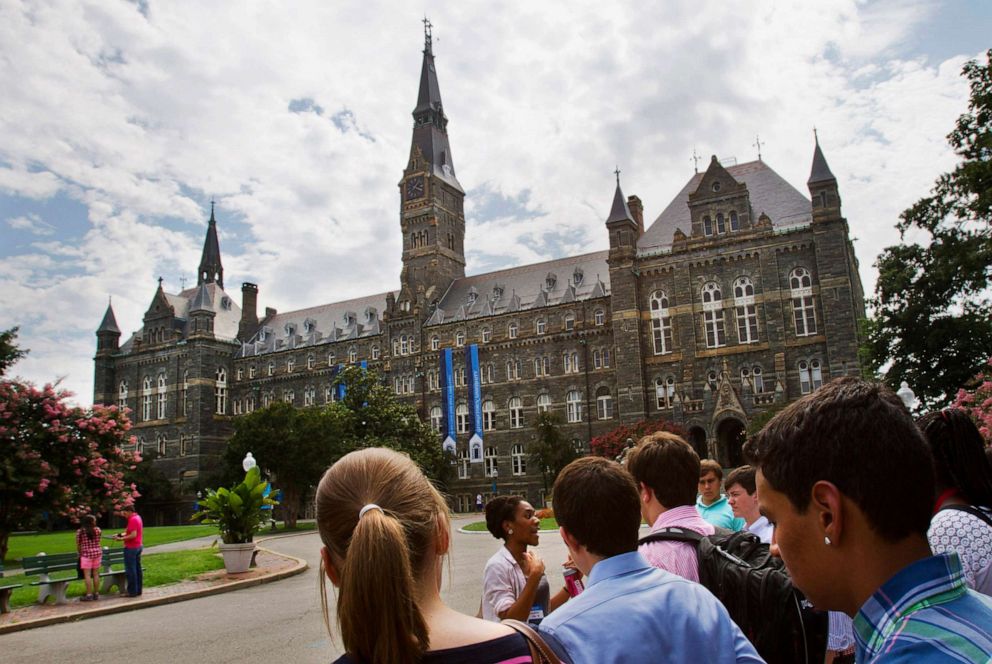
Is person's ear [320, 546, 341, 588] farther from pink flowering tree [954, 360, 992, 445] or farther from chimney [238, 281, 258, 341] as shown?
chimney [238, 281, 258, 341]

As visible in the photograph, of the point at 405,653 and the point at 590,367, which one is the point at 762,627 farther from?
the point at 590,367

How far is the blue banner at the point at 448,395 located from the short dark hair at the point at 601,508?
180 ft

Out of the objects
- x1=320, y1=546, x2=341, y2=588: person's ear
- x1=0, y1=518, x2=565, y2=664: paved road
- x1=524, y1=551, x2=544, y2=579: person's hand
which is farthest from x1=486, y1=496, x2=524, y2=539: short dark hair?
x1=320, y1=546, x2=341, y2=588: person's ear

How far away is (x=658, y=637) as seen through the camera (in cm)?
287

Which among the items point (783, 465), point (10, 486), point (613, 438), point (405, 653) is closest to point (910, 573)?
point (783, 465)

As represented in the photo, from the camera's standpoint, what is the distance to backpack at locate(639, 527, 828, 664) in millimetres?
3561

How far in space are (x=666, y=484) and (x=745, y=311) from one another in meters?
44.1

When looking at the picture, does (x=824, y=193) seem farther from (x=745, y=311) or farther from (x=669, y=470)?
(x=669, y=470)

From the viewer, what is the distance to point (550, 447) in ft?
163

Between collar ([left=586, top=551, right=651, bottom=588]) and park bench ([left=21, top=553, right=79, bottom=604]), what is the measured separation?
1522 centimetres

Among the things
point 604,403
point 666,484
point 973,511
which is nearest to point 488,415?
point 604,403

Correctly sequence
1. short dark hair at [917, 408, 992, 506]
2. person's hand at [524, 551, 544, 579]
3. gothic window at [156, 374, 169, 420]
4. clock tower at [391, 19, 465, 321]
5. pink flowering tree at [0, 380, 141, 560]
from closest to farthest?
short dark hair at [917, 408, 992, 506] → person's hand at [524, 551, 544, 579] → pink flowering tree at [0, 380, 141, 560] → clock tower at [391, 19, 465, 321] → gothic window at [156, 374, 169, 420]

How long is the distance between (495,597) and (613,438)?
38789mm

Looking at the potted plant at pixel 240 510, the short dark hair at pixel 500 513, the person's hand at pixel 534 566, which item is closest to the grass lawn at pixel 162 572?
the potted plant at pixel 240 510
